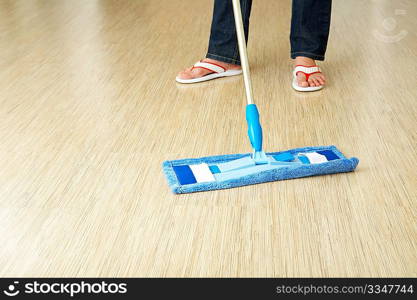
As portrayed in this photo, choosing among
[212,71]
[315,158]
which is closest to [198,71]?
[212,71]

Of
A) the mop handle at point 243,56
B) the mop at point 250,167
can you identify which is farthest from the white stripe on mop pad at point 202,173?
the mop handle at point 243,56

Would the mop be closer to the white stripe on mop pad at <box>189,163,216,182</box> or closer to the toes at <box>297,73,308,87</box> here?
the white stripe on mop pad at <box>189,163,216,182</box>

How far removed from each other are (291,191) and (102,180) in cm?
37

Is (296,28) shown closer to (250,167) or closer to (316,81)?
(316,81)

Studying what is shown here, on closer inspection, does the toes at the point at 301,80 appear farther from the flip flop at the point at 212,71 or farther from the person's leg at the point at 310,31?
the flip flop at the point at 212,71

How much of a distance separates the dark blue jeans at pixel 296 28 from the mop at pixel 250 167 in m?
0.57

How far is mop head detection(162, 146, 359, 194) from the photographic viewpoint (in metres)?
1.22

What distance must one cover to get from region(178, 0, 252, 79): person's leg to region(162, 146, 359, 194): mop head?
634 millimetres

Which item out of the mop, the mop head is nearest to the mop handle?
the mop

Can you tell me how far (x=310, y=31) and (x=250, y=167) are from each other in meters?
0.76

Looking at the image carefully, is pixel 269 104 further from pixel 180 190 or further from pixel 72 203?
pixel 72 203

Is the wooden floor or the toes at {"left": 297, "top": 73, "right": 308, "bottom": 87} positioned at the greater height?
the wooden floor

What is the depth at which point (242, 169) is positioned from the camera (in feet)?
4.12

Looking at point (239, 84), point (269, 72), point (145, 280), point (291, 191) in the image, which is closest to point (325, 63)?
point (269, 72)
